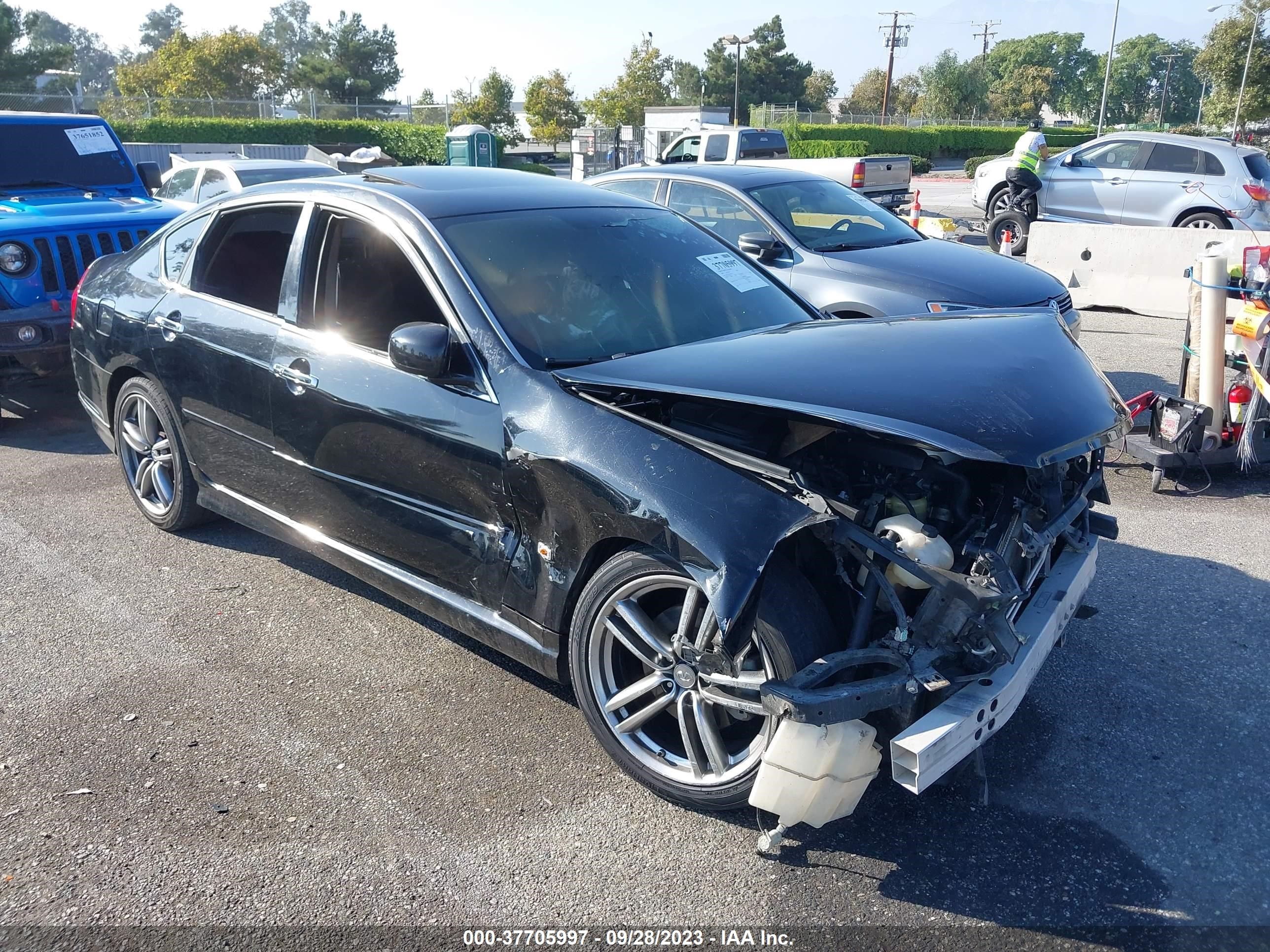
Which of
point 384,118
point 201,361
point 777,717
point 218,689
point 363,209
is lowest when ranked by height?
point 218,689

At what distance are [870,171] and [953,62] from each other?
97600mm

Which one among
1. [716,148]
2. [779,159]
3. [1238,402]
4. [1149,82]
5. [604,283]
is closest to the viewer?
[604,283]

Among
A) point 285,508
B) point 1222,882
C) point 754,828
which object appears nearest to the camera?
point 1222,882

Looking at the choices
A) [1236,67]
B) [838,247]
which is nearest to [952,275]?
[838,247]

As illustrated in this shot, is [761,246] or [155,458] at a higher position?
[761,246]

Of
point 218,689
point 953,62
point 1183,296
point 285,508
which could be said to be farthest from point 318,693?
point 953,62

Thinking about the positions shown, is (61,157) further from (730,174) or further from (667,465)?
(667,465)

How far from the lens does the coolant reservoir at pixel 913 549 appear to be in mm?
2826

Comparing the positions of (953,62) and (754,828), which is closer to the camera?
(754,828)

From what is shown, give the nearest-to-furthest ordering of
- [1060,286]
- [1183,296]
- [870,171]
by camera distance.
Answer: [1060,286]
[1183,296]
[870,171]

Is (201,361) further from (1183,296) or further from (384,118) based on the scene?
(384,118)

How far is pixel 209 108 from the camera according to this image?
127 ft

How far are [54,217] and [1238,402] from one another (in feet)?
26.3

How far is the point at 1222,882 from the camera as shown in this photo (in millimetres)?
2801
